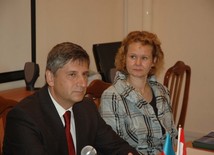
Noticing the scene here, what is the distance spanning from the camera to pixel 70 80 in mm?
1651

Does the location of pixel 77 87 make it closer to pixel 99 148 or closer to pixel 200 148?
pixel 99 148

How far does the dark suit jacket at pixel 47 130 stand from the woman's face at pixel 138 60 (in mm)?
494

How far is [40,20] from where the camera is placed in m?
3.44

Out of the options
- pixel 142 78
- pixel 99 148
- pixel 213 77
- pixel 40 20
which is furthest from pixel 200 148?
pixel 213 77

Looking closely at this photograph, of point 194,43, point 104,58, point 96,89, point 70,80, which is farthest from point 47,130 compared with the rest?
point 194,43

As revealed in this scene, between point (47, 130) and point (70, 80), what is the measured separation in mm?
222

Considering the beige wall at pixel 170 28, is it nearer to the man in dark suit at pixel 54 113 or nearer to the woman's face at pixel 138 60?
the woman's face at pixel 138 60

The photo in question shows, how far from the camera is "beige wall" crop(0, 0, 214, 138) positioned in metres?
3.92

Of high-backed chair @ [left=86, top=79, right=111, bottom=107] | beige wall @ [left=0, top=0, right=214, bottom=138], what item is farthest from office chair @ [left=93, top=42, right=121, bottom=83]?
high-backed chair @ [left=86, top=79, right=111, bottom=107]

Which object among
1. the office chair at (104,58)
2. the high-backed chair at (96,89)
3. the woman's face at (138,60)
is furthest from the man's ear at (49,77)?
the office chair at (104,58)

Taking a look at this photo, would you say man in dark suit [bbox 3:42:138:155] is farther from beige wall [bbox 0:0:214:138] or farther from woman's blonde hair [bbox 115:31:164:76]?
beige wall [bbox 0:0:214:138]

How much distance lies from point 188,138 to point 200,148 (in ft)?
8.17

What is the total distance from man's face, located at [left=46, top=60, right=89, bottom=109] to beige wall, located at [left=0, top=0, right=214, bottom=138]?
205 cm

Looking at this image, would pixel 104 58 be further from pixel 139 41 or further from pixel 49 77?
pixel 49 77
